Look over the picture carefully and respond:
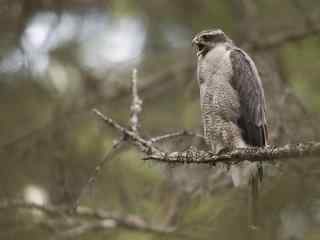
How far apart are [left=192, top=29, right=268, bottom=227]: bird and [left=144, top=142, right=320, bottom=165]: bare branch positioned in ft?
2.37

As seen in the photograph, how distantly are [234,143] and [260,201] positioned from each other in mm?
685

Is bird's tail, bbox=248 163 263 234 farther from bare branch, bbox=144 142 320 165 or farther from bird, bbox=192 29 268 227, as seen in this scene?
bare branch, bbox=144 142 320 165

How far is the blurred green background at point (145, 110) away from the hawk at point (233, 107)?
251mm

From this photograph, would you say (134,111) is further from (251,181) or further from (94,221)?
(94,221)

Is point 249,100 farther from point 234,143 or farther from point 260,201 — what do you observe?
point 260,201

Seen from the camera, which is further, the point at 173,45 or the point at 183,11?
the point at 173,45

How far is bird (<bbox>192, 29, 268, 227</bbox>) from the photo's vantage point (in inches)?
225

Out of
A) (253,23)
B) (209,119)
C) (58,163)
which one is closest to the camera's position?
(209,119)

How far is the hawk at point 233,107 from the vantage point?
572cm

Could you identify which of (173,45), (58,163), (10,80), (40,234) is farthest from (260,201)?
(173,45)

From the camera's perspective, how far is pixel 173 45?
405 inches

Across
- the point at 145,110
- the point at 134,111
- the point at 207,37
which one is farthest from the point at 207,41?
the point at 145,110

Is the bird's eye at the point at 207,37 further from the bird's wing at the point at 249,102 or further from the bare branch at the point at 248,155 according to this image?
the bare branch at the point at 248,155

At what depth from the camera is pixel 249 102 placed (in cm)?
577
